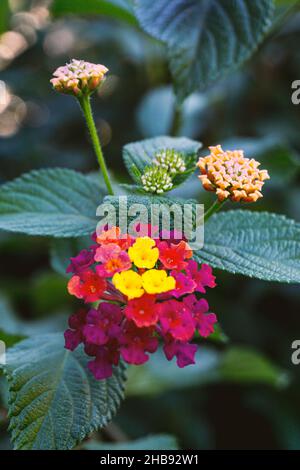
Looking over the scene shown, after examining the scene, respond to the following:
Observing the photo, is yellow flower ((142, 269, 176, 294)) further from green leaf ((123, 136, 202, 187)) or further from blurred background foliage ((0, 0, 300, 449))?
blurred background foliage ((0, 0, 300, 449))

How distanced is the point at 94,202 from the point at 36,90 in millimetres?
837

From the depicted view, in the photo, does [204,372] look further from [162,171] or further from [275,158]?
[162,171]

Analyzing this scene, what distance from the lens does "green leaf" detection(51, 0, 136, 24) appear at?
3.72 feet

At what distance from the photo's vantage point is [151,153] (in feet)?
2.80

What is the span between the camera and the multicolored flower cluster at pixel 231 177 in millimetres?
708

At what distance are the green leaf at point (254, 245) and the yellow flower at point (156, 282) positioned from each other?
11cm

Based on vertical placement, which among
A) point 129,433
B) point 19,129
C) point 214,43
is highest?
point 19,129

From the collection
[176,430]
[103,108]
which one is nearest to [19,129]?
[103,108]

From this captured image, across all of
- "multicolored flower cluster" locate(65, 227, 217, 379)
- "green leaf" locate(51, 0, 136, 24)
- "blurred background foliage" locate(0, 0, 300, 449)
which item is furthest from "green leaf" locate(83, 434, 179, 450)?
"green leaf" locate(51, 0, 136, 24)

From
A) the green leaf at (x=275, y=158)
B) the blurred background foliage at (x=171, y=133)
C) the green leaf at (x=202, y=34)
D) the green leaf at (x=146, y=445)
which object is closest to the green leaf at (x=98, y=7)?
the blurred background foliage at (x=171, y=133)

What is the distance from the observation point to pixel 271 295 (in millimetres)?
1521

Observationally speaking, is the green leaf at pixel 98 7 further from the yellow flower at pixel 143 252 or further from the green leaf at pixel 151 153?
the yellow flower at pixel 143 252

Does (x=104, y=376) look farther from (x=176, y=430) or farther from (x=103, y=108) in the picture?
(x=103, y=108)

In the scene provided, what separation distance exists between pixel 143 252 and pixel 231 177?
0.14 metres
